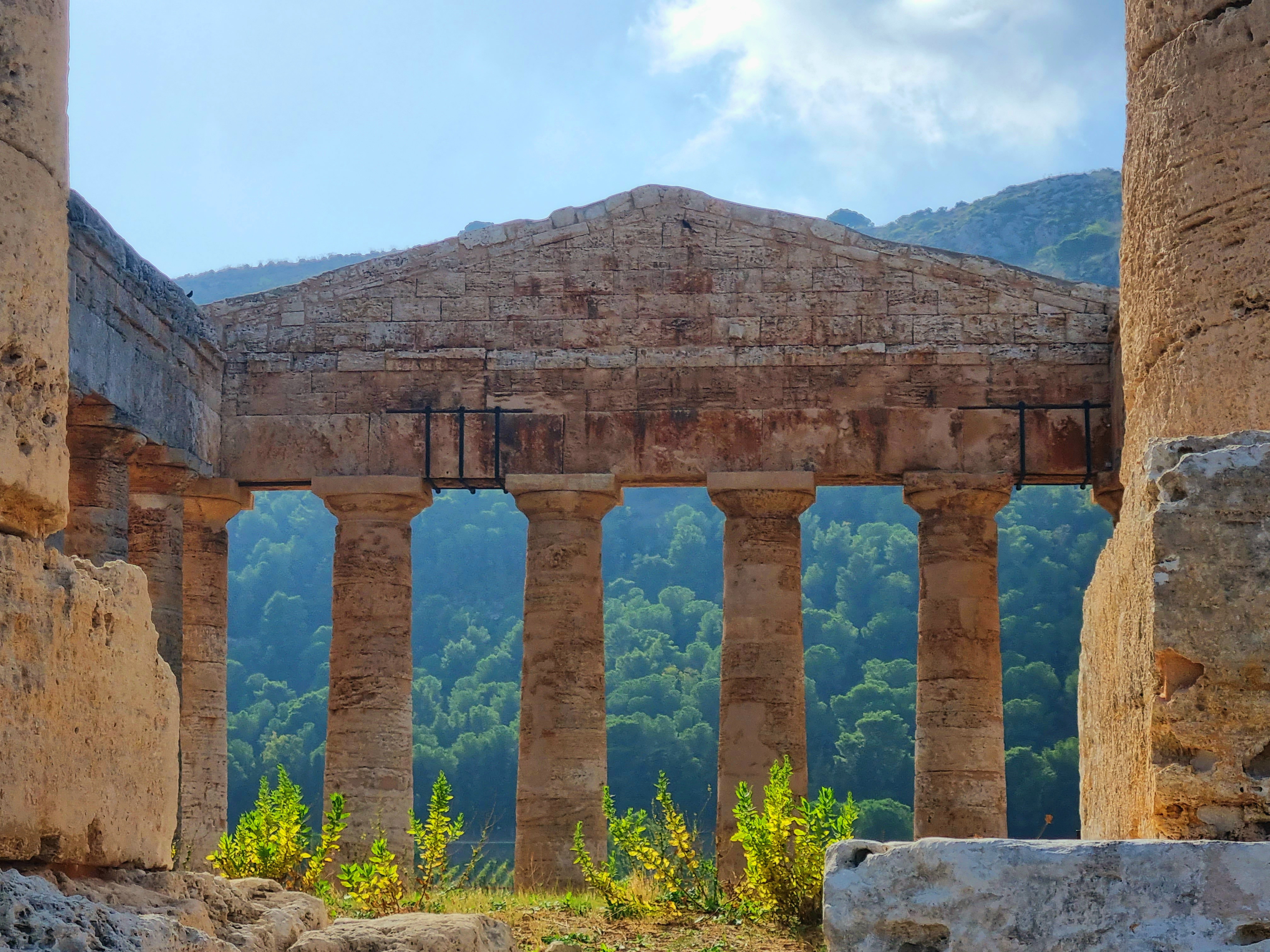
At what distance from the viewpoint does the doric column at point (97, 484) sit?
16594 millimetres

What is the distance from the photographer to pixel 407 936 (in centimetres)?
652

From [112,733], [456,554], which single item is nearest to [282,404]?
[112,733]

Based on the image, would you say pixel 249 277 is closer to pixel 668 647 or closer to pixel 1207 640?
pixel 668 647

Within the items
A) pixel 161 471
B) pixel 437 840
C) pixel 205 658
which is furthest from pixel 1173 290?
pixel 205 658

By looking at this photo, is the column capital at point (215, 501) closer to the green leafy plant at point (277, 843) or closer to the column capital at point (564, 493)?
the column capital at point (564, 493)

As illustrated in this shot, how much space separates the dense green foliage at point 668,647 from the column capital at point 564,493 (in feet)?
75.5

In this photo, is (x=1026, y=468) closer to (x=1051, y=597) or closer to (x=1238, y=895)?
(x=1238, y=895)

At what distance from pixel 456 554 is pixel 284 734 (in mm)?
17425

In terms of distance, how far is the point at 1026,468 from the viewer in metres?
19.3

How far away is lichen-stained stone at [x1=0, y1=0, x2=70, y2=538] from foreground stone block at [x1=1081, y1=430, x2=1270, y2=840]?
3623 millimetres

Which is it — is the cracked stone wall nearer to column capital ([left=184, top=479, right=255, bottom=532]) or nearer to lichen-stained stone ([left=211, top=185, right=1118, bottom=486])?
lichen-stained stone ([left=211, top=185, right=1118, bottom=486])

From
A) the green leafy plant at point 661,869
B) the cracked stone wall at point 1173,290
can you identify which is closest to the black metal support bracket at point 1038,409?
the green leafy plant at point 661,869

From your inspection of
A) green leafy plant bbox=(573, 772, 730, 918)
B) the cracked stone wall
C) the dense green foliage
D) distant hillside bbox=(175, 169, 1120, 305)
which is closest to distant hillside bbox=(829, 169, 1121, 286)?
distant hillside bbox=(175, 169, 1120, 305)

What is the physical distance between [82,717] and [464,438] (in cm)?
1424
